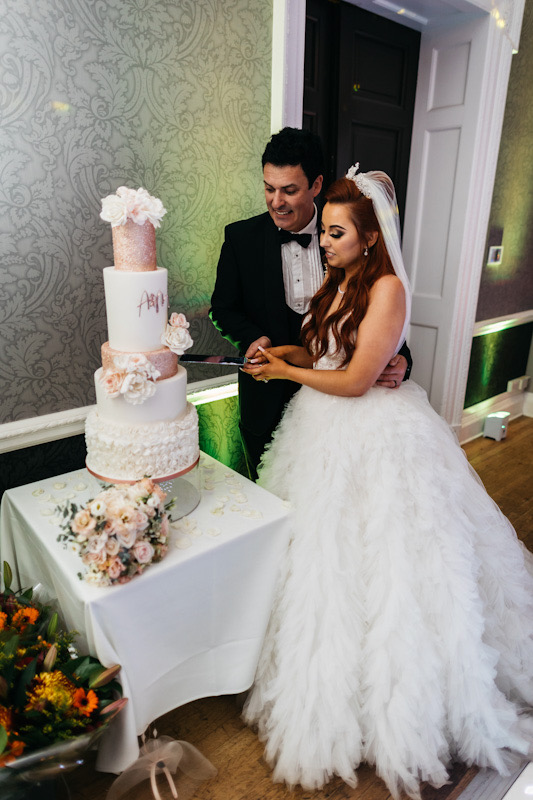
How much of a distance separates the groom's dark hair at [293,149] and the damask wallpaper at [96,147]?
40 centimetres

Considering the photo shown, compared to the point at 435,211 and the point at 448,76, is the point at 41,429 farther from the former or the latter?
the point at 448,76

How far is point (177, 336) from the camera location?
1.60 metres

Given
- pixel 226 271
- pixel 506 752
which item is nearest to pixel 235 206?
pixel 226 271

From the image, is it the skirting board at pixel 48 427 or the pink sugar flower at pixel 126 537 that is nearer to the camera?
the pink sugar flower at pixel 126 537

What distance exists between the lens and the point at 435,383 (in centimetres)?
393

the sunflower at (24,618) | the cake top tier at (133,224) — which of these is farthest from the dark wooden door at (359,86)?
the sunflower at (24,618)

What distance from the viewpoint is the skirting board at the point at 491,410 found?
14.2 feet

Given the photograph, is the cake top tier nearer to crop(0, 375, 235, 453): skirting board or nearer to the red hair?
the red hair

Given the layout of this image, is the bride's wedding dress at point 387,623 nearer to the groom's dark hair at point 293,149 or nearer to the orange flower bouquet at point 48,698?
the orange flower bouquet at point 48,698

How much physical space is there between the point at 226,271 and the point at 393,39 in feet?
6.84

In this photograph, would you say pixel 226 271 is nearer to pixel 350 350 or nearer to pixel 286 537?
pixel 350 350

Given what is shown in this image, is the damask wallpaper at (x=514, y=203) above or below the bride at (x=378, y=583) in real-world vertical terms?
above

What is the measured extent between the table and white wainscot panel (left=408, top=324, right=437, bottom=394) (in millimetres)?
2404

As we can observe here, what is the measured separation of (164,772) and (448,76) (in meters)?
3.88
